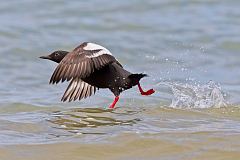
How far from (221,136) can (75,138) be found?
1464 millimetres

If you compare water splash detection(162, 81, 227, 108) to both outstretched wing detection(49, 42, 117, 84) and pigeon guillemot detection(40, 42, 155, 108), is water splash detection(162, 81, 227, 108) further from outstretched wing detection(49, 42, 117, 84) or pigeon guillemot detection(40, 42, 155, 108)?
outstretched wing detection(49, 42, 117, 84)

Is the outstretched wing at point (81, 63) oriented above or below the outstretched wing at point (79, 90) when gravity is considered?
above

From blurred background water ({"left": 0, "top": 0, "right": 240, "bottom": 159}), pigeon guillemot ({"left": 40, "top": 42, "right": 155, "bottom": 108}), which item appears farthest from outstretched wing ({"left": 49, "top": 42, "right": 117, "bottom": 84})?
blurred background water ({"left": 0, "top": 0, "right": 240, "bottom": 159})

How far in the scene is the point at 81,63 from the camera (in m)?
8.52

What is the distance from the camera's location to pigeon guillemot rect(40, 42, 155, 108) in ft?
27.6

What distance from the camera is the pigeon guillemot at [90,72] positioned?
8.41m

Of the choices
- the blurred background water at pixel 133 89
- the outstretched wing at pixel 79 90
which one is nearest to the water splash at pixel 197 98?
the blurred background water at pixel 133 89

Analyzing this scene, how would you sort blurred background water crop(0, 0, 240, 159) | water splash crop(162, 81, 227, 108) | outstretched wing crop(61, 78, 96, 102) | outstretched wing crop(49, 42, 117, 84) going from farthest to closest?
outstretched wing crop(61, 78, 96, 102) < water splash crop(162, 81, 227, 108) < outstretched wing crop(49, 42, 117, 84) < blurred background water crop(0, 0, 240, 159)

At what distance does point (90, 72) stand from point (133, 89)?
11.1ft

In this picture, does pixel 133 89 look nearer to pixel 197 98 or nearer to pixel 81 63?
pixel 197 98

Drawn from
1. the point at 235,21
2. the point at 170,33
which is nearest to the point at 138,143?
the point at 170,33

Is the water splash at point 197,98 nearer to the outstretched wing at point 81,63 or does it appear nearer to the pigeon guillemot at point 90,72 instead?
the pigeon guillemot at point 90,72

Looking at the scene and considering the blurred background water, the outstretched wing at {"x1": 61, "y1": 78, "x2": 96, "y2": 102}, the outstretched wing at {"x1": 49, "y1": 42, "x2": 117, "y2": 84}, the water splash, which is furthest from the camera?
the outstretched wing at {"x1": 61, "y1": 78, "x2": 96, "y2": 102}

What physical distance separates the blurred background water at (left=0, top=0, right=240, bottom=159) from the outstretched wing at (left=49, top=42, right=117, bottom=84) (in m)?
0.53
